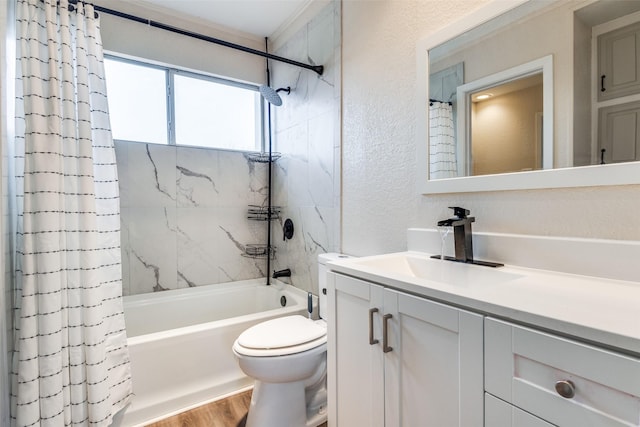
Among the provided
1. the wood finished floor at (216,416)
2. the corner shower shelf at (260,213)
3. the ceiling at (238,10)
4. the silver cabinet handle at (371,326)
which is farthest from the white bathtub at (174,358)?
the ceiling at (238,10)

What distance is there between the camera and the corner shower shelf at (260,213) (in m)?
2.77

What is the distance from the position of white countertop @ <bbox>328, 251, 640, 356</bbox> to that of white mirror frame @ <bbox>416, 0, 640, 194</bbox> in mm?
289

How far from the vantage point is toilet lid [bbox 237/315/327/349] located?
1.46m

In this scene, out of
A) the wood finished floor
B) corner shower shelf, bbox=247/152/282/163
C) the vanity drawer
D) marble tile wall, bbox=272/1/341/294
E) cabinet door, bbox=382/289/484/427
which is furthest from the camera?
corner shower shelf, bbox=247/152/282/163

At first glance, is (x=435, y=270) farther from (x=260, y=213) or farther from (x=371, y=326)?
(x=260, y=213)

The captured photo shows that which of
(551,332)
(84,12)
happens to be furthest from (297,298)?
(84,12)

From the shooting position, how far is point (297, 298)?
231 centimetres

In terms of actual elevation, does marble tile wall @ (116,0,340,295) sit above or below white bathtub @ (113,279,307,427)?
above

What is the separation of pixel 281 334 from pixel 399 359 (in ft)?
2.51

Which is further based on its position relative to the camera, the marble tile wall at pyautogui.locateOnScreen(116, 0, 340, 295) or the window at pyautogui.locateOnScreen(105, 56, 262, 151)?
the window at pyautogui.locateOnScreen(105, 56, 262, 151)

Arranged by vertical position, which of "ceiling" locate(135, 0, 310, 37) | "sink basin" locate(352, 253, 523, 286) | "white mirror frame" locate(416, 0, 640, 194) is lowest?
"sink basin" locate(352, 253, 523, 286)

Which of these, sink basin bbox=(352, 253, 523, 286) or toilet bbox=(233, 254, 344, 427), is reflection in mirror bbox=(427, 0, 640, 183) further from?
toilet bbox=(233, 254, 344, 427)

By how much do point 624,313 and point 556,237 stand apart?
41 cm

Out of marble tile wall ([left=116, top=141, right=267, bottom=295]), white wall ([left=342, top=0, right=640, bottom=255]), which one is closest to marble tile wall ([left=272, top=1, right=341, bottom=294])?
white wall ([left=342, top=0, right=640, bottom=255])
